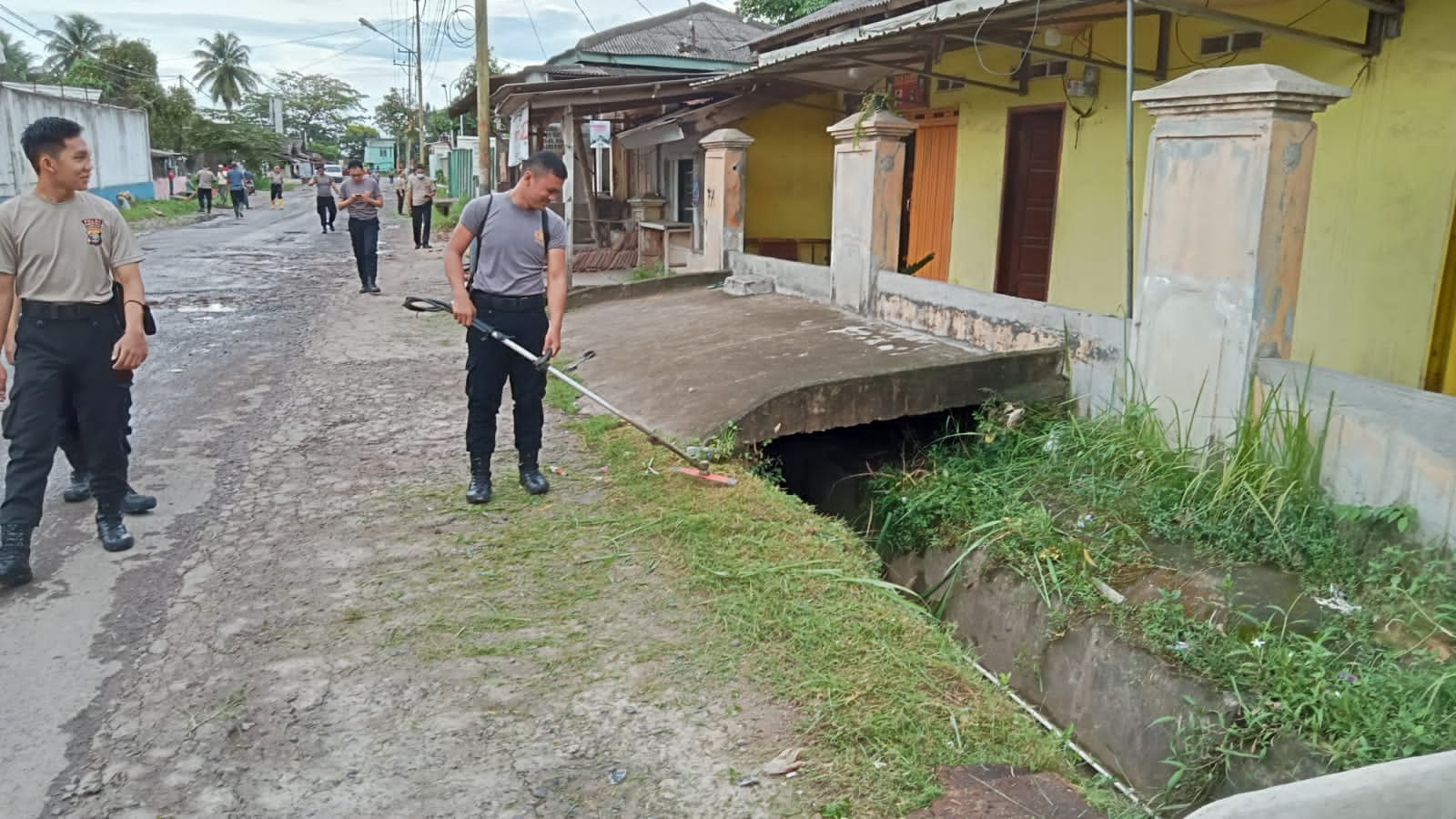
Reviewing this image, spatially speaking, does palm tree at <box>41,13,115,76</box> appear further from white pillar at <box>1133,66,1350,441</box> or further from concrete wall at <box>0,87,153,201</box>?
white pillar at <box>1133,66,1350,441</box>

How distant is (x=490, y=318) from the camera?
189 inches

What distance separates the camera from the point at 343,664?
3.38 meters

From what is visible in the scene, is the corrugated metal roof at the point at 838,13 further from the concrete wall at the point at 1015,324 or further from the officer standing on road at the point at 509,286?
the officer standing on road at the point at 509,286

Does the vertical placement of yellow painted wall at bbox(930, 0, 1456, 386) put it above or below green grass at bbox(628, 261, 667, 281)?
above

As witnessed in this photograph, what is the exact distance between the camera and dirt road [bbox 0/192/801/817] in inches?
108

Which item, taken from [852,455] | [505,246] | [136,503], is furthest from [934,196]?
[136,503]

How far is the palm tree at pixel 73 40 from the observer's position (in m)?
46.4

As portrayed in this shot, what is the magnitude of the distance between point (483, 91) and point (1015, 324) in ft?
43.8

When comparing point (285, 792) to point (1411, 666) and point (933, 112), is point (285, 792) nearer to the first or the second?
point (1411, 666)

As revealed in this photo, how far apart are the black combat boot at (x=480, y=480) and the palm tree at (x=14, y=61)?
48050 millimetres

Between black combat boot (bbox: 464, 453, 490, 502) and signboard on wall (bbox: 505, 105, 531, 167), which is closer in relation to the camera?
black combat boot (bbox: 464, 453, 490, 502)

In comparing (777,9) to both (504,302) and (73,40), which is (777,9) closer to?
(504,302)

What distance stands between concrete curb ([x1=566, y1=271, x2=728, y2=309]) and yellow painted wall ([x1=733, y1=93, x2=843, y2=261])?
311 centimetres

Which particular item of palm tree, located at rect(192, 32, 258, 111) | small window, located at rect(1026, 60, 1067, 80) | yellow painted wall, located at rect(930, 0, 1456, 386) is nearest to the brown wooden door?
small window, located at rect(1026, 60, 1067, 80)
